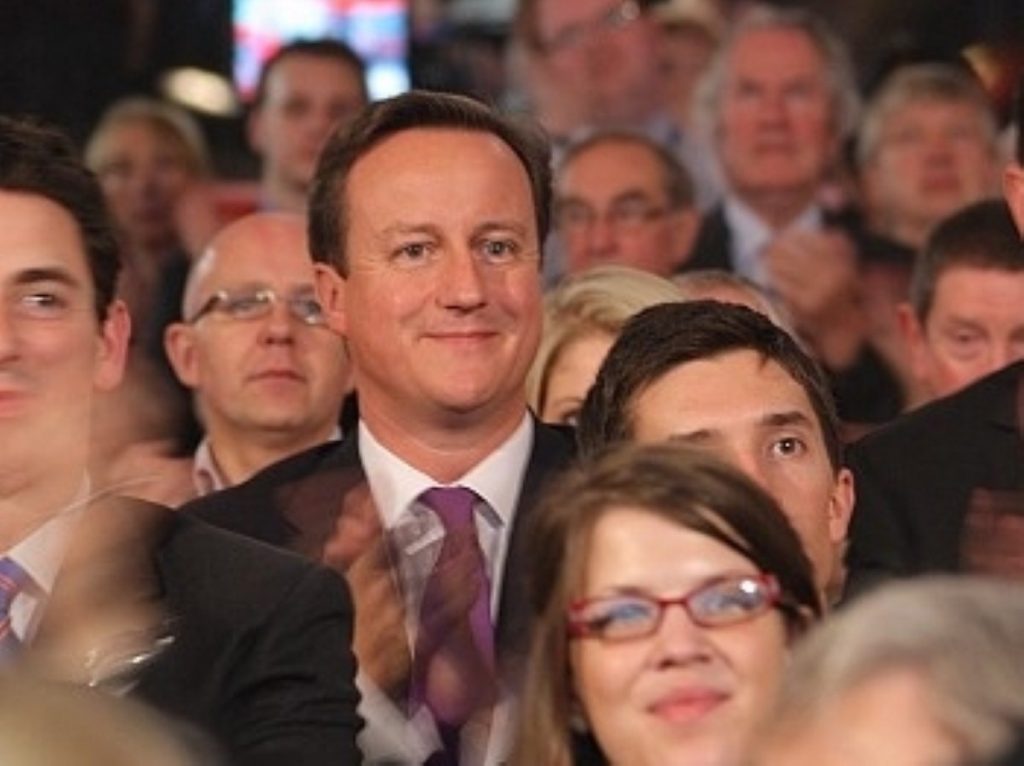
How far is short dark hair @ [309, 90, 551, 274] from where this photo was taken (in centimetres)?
664

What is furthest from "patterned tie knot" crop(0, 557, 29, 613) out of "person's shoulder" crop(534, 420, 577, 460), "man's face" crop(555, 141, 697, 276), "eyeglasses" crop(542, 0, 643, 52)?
"eyeglasses" crop(542, 0, 643, 52)

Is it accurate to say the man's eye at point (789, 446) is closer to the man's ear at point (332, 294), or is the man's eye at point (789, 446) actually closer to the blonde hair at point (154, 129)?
the man's ear at point (332, 294)

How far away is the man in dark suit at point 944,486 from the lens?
6176 millimetres

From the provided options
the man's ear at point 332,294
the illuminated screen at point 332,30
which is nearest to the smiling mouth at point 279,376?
the man's ear at point 332,294

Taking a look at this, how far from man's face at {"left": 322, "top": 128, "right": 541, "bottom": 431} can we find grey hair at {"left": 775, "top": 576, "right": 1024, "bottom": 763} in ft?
8.66

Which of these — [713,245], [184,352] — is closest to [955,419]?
[184,352]

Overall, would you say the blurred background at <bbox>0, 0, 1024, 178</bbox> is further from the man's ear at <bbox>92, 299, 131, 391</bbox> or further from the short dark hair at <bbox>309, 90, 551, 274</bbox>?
the man's ear at <bbox>92, 299, 131, 391</bbox>

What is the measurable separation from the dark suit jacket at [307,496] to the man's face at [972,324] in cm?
181

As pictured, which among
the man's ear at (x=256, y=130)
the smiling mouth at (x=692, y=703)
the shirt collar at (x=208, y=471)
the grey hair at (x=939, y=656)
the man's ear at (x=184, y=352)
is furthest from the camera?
the man's ear at (x=256, y=130)

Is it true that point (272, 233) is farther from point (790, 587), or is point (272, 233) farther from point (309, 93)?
point (790, 587)

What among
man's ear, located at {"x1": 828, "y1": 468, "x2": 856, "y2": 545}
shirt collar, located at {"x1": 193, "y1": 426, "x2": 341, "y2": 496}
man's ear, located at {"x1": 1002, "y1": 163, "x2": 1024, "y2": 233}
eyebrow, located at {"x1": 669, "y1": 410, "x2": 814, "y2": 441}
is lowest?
shirt collar, located at {"x1": 193, "y1": 426, "x2": 341, "y2": 496}

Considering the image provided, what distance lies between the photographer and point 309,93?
10.4 m

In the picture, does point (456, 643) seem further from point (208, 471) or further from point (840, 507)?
point (208, 471)

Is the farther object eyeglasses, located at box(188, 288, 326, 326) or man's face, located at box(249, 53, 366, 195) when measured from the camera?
man's face, located at box(249, 53, 366, 195)
